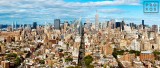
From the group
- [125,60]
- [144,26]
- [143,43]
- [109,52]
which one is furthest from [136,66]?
[144,26]

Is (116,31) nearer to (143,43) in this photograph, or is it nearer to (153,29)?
(153,29)

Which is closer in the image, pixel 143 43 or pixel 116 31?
pixel 143 43

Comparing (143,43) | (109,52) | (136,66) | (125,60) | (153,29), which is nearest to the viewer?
(136,66)

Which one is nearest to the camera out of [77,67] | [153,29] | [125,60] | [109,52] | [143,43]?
[77,67]

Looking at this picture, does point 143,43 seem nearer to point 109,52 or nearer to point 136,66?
point 109,52

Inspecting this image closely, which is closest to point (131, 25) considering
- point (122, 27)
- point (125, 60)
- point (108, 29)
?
point (122, 27)

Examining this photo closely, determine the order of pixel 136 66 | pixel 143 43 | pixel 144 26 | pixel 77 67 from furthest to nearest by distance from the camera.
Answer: pixel 144 26 → pixel 143 43 → pixel 136 66 → pixel 77 67

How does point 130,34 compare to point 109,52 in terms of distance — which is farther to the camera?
point 130,34

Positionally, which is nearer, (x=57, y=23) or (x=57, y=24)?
(x=57, y=24)

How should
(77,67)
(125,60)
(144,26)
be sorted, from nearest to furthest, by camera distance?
(77,67), (125,60), (144,26)
